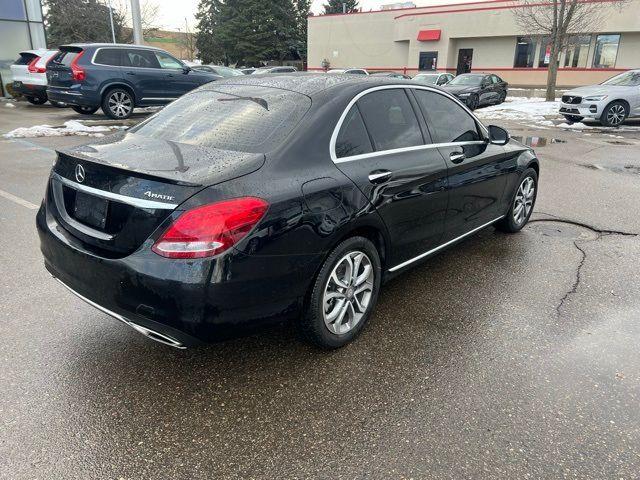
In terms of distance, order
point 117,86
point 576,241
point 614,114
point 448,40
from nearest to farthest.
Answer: point 576,241 → point 117,86 → point 614,114 → point 448,40

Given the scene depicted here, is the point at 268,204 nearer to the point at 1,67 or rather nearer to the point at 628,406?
the point at 628,406

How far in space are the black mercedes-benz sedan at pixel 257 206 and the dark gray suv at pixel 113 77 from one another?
10307 mm

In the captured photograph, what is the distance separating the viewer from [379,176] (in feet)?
10.5

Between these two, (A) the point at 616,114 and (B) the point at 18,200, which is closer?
(B) the point at 18,200

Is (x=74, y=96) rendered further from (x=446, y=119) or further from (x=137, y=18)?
(x=446, y=119)

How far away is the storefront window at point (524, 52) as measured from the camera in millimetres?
34156

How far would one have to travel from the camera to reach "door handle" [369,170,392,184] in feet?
10.4

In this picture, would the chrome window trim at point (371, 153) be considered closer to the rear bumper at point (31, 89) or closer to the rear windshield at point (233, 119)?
the rear windshield at point (233, 119)

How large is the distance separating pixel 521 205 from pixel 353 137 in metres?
2.93

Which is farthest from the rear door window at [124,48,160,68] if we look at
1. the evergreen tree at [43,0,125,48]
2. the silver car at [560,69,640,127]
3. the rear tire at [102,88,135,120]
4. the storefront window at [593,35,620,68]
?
the evergreen tree at [43,0,125,48]

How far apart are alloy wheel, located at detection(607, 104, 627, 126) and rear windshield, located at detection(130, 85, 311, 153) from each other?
14.6 meters

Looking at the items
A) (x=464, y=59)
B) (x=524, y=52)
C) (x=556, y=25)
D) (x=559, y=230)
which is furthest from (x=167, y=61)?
(x=464, y=59)

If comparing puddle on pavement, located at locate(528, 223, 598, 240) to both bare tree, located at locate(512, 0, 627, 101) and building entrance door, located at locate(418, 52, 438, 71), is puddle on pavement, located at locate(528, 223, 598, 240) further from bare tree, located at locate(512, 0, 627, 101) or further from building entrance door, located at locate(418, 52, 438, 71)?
building entrance door, located at locate(418, 52, 438, 71)

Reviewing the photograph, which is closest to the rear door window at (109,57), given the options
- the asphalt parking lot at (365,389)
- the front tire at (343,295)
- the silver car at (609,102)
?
the asphalt parking lot at (365,389)
